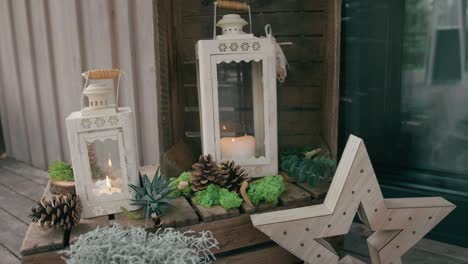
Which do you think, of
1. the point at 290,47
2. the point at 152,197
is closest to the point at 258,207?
the point at 152,197

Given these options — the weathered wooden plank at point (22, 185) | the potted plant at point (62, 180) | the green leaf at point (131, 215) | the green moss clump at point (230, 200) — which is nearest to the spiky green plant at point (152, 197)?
the green leaf at point (131, 215)

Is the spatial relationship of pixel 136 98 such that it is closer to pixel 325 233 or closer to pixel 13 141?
pixel 13 141

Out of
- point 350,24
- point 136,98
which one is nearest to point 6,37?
point 136,98

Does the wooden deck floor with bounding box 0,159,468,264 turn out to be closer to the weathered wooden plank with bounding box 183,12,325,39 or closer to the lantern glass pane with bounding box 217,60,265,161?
the lantern glass pane with bounding box 217,60,265,161

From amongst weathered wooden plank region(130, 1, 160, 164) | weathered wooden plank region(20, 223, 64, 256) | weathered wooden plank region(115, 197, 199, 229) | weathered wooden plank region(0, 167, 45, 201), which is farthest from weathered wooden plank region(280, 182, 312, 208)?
weathered wooden plank region(0, 167, 45, 201)

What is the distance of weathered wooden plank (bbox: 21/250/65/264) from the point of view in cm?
89

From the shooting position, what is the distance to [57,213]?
934 millimetres

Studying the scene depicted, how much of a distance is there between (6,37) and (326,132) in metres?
1.91

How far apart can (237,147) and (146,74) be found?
0.88 metres

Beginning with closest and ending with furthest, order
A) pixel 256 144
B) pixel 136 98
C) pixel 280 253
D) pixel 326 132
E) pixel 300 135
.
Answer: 1. pixel 280 253
2. pixel 256 144
3. pixel 326 132
4. pixel 300 135
5. pixel 136 98

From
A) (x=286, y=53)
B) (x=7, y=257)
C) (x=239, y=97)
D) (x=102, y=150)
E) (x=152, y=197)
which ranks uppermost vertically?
(x=286, y=53)

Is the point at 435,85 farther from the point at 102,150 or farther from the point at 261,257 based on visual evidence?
the point at 102,150

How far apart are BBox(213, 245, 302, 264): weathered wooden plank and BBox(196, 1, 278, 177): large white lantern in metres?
0.23

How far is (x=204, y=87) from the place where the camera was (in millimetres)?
1120
